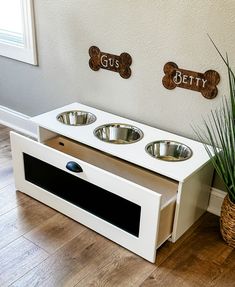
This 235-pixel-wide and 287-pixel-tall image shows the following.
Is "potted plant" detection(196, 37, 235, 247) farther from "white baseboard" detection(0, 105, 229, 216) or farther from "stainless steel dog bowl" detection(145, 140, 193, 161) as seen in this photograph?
"white baseboard" detection(0, 105, 229, 216)

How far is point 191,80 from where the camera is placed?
1793mm

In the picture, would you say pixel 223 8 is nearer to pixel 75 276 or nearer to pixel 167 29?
pixel 167 29

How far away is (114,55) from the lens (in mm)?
2033

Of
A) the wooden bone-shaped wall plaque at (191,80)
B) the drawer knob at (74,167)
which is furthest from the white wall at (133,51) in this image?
the drawer knob at (74,167)

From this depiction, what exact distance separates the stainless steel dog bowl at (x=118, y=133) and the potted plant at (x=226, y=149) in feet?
1.08

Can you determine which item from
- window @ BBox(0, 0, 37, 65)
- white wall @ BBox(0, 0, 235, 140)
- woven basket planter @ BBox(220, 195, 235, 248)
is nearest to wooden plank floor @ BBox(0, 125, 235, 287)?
woven basket planter @ BBox(220, 195, 235, 248)

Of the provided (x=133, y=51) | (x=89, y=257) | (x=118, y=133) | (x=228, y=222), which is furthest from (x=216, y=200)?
(x=133, y=51)

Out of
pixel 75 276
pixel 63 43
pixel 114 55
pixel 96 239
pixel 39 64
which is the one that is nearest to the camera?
pixel 75 276

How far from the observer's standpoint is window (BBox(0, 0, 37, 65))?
2.32 metres

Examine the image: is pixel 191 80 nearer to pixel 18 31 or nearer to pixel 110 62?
pixel 110 62

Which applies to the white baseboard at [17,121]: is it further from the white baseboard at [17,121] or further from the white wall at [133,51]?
the white wall at [133,51]

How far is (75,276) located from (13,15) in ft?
5.64

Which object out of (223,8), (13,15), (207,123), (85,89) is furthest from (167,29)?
(13,15)

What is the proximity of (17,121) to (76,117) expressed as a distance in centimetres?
76
